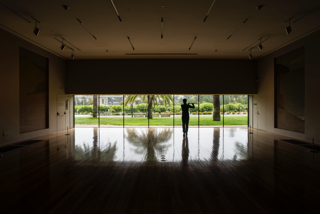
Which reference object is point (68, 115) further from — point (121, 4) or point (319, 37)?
point (319, 37)

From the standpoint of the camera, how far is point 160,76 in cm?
1092

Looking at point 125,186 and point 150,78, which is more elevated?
point 150,78

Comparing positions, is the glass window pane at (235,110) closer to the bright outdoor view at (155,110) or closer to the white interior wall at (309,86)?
the bright outdoor view at (155,110)

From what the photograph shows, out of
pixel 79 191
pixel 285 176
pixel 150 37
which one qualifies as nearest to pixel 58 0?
pixel 150 37

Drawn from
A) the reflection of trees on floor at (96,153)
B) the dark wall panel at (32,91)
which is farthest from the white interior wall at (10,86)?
the reflection of trees on floor at (96,153)

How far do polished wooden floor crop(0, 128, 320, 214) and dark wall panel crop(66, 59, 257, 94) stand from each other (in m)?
5.93

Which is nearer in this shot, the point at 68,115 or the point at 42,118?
the point at 42,118

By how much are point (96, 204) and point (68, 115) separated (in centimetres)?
1022

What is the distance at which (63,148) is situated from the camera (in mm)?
6180

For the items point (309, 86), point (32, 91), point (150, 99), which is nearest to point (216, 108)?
point (150, 99)

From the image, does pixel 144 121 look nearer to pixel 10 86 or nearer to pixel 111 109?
pixel 111 109

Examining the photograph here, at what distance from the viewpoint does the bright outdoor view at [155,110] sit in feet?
41.0

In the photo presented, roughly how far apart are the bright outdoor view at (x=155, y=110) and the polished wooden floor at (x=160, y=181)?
710cm

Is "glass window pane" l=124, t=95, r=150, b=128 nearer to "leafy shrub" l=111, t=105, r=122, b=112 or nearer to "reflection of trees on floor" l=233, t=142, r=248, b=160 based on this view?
"leafy shrub" l=111, t=105, r=122, b=112
